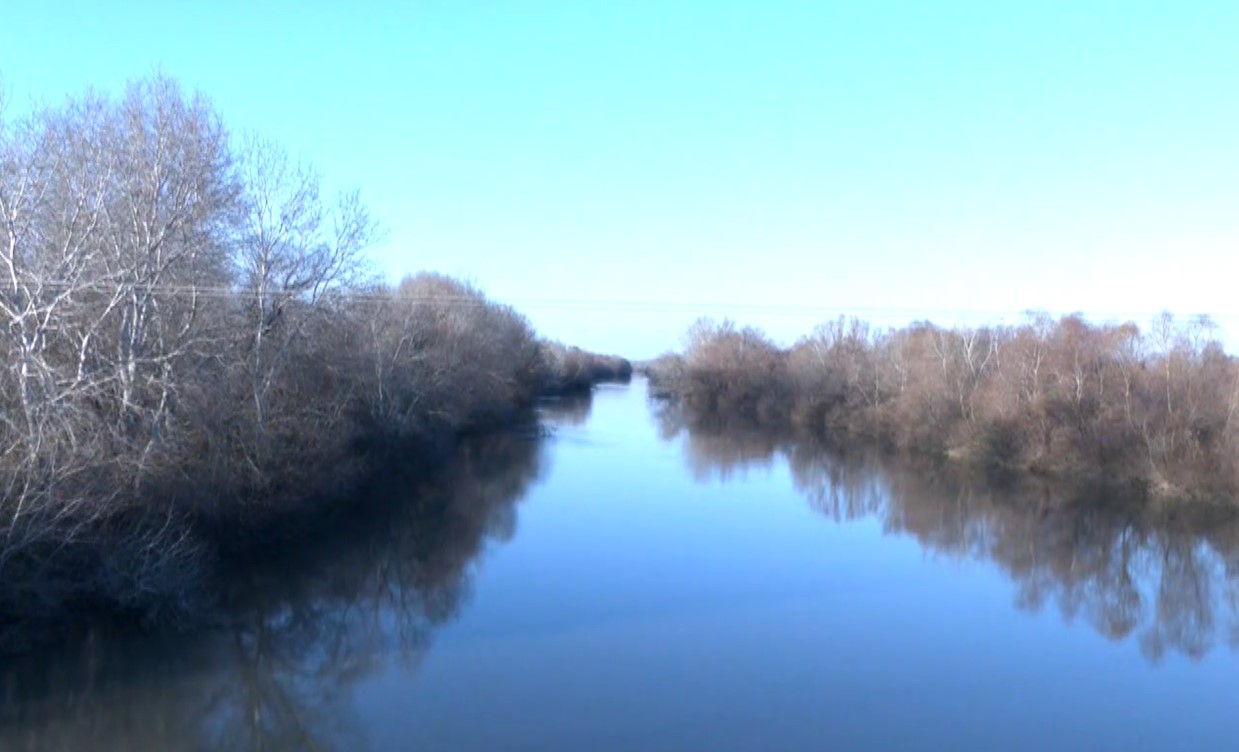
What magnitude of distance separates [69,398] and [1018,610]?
1201cm

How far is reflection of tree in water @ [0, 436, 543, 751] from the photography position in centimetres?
895

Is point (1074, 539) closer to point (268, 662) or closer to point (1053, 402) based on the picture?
point (1053, 402)

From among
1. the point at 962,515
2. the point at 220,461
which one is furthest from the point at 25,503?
the point at 962,515

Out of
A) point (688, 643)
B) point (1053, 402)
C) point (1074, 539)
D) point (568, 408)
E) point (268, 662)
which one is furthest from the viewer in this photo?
point (568, 408)

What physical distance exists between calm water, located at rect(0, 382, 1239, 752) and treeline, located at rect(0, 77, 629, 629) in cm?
101

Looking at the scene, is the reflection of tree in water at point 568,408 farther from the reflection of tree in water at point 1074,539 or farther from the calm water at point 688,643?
the calm water at point 688,643

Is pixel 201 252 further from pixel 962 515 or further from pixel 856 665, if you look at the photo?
pixel 962 515

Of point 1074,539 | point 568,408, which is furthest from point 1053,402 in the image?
point 568,408

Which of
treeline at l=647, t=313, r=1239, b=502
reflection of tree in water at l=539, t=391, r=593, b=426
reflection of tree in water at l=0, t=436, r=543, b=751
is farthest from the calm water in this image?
reflection of tree in water at l=539, t=391, r=593, b=426

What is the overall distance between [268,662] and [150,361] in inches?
163

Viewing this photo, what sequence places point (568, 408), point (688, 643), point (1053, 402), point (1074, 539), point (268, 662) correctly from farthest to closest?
1. point (568, 408)
2. point (1053, 402)
3. point (1074, 539)
4. point (688, 643)
5. point (268, 662)

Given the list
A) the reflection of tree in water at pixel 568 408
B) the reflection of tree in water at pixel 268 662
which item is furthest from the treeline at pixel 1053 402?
the reflection of tree in water at pixel 268 662

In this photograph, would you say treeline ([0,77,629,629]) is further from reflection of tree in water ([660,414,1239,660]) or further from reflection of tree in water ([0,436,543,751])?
reflection of tree in water ([660,414,1239,660])

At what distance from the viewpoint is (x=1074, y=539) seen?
64.2 ft
